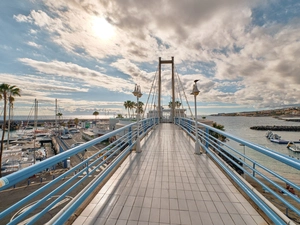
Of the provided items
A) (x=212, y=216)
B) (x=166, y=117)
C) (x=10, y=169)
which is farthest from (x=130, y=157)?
(x=10, y=169)

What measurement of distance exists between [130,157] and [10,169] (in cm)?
1818

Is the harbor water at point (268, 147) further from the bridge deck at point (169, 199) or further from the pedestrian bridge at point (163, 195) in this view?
the bridge deck at point (169, 199)

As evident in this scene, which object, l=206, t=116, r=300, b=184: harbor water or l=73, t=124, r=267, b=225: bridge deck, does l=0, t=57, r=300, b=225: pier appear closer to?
l=73, t=124, r=267, b=225: bridge deck

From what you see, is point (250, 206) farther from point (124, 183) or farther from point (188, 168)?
point (124, 183)

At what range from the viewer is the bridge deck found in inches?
77.3

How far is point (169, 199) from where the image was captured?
2.39 metres

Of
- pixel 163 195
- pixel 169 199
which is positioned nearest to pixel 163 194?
pixel 163 195

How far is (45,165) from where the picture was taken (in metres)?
1.43

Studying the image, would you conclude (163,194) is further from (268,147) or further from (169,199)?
(268,147)

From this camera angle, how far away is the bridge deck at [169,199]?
196cm

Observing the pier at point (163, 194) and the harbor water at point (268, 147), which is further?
the harbor water at point (268, 147)

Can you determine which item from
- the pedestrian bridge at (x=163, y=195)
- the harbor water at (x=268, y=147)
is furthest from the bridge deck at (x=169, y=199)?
the harbor water at (x=268, y=147)

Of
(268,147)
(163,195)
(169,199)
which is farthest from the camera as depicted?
(268,147)

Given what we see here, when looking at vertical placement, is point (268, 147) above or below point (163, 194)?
below
